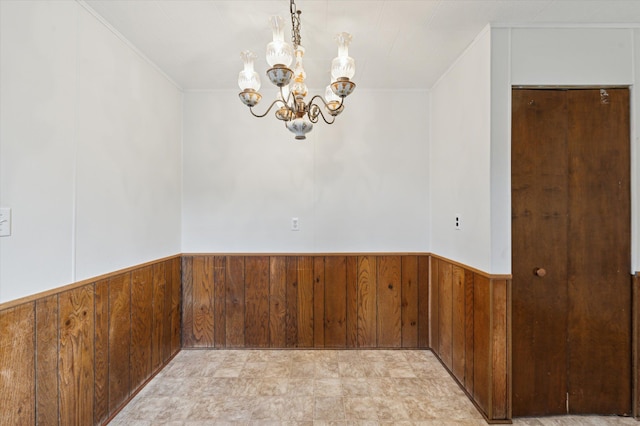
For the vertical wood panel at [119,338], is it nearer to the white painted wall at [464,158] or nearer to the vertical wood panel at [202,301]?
the vertical wood panel at [202,301]

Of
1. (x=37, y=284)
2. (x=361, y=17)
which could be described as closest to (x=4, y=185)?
(x=37, y=284)

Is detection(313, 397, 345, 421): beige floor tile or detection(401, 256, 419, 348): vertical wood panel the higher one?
detection(401, 256, 419, 348): vertical wood panel

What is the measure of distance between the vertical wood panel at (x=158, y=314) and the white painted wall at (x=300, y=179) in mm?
489

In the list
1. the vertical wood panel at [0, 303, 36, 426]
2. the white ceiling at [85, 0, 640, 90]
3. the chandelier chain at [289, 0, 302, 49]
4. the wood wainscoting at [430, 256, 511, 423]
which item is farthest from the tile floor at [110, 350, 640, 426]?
the white ceiling at [85, 0, 640, 90]

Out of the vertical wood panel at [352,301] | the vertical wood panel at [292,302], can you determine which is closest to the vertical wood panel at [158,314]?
the vertical wood panel at [292,302]

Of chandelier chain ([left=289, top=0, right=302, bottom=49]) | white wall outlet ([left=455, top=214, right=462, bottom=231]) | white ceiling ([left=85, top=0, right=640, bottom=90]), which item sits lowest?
white wall outlet ([left=455, top=214, right=462, bottom=231])

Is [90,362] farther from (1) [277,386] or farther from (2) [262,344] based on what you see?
(2) [262,344]

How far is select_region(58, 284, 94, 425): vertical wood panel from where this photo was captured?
5.52ft

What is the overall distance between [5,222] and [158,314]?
1.49 metres

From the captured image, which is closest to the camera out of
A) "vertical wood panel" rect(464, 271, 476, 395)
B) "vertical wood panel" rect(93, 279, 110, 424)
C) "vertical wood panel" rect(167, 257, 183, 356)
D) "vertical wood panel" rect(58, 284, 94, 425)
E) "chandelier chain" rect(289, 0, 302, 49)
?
"vertical wood panel" rect(58, 284, 94, 425)

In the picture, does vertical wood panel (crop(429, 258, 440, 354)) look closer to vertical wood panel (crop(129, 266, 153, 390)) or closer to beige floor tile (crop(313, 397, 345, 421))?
beige floor tile (crop(313, 397, 345, 421))

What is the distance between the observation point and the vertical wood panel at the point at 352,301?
3.08 metres

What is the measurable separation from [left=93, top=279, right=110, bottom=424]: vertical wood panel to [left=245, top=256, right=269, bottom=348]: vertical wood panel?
1237mm

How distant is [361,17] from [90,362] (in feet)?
8.44
